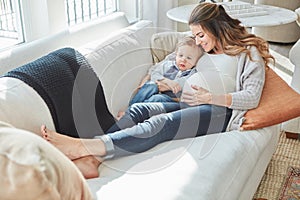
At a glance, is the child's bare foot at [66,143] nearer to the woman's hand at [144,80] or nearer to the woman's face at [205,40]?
the woman's hand at [144,80]

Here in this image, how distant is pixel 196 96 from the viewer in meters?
1.97

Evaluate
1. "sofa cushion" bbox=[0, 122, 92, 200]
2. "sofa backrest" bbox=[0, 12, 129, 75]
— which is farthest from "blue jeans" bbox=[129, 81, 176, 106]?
"sofa cushion" bbox=[0, 122, 92, 200]

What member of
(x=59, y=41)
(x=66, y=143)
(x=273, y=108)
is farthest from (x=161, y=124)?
(x=59, y=41)

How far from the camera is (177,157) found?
166 cm

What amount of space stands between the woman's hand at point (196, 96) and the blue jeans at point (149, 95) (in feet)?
0.27

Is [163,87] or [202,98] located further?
[163,87]

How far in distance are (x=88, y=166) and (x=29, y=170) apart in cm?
82

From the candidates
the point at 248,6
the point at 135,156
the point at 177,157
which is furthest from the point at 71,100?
the point at 248,6

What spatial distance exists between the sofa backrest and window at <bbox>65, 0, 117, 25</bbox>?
0.42 meters

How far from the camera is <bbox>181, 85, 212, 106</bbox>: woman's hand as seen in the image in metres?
1.96

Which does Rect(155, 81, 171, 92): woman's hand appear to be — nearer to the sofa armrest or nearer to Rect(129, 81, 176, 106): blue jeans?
Rect(129, 81, 176, 106): blue jeans

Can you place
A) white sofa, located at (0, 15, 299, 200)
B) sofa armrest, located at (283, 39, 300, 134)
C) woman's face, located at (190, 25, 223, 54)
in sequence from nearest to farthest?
white sofa, located at (0, 15, 299, 200)
woman's face, located at (190, 25, 223, 54)
sofa armrest, located at (283, 39, 300, 134)

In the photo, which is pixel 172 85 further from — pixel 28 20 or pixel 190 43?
pixel 28 20

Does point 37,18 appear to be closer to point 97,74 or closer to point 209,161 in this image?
point 97,74
